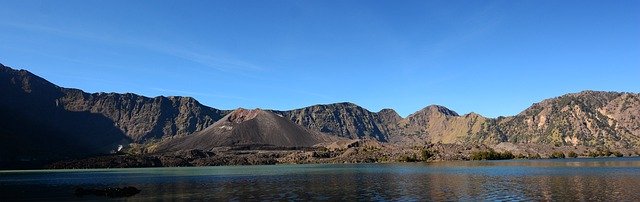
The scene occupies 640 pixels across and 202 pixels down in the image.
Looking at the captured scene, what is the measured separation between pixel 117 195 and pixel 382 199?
4405cm

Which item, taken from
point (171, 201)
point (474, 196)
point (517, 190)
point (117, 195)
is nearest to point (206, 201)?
point (171, 201)

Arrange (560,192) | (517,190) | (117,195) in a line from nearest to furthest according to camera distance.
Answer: (560,192) < (517,190) < (117,195)

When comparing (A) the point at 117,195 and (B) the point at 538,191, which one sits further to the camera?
(A) the point at 117,195

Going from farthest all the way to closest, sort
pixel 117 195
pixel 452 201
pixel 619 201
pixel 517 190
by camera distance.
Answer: pixel 117 195, pixel 517 190, pixel 452 201, pixel 619 201

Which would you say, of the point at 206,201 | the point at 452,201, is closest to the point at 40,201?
the point at 206,201

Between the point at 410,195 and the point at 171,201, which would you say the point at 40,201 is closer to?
the point at 171,201

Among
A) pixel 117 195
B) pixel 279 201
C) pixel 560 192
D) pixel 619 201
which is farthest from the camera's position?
pixel 117 195

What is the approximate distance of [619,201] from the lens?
54.2 m

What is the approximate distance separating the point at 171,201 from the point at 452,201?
38061 millimetres

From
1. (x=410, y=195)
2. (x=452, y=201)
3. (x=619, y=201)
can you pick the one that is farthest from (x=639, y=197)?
(x=410, y=195)

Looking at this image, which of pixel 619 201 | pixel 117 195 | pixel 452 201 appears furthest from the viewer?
pixel 117 195

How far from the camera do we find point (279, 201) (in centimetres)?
6341

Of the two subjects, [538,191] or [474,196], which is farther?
[538,191]

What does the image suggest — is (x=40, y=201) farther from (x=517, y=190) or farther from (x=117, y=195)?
(x=517, y=190)
